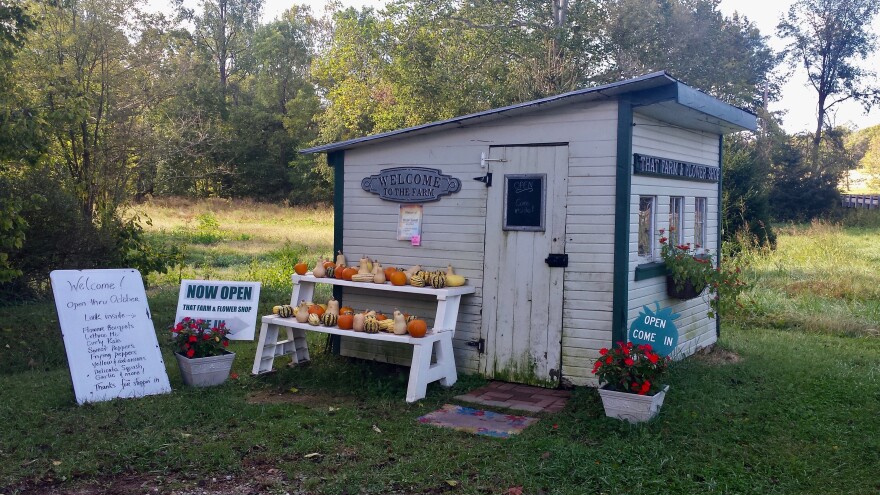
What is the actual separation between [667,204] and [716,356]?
185 cm

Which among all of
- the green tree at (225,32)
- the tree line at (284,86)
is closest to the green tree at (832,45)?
the tree line at (284,86)

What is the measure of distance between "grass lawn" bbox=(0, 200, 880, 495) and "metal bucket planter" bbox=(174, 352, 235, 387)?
148 mm

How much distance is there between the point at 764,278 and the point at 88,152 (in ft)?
38.1

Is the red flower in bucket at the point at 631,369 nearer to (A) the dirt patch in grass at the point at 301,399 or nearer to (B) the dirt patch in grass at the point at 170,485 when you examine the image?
(A) the dirt patch in grass at the point at 301,399

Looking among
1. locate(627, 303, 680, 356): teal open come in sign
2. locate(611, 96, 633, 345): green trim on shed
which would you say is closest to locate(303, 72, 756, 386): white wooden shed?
locate(611, 96, 633, 345): green trim on shed

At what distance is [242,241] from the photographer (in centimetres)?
2234

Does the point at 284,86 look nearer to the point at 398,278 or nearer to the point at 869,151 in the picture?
the point at 398,278

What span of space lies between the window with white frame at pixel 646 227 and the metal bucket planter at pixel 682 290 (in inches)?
14.8

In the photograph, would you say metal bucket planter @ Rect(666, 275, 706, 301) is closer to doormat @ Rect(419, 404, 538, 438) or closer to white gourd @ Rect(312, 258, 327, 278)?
doormat @ Rect(419, 404, 538, 438)

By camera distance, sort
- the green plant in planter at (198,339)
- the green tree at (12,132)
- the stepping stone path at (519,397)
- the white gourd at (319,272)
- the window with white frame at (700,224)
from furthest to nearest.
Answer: the window with white frame at (700,224)
the white gourd at (319,272)
the green tree at (12,132)
the green plant in planter at (198,339)
the stepping stone path at (519,397)

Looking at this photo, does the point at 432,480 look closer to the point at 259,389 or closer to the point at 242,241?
the point at 259,389

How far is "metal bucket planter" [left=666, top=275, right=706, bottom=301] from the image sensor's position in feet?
24.3

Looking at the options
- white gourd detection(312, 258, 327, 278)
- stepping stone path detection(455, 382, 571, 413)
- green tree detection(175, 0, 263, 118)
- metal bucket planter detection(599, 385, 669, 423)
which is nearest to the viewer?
metal bucket planter detection(599, 385, 669, 423)

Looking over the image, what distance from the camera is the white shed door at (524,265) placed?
6.83 m
